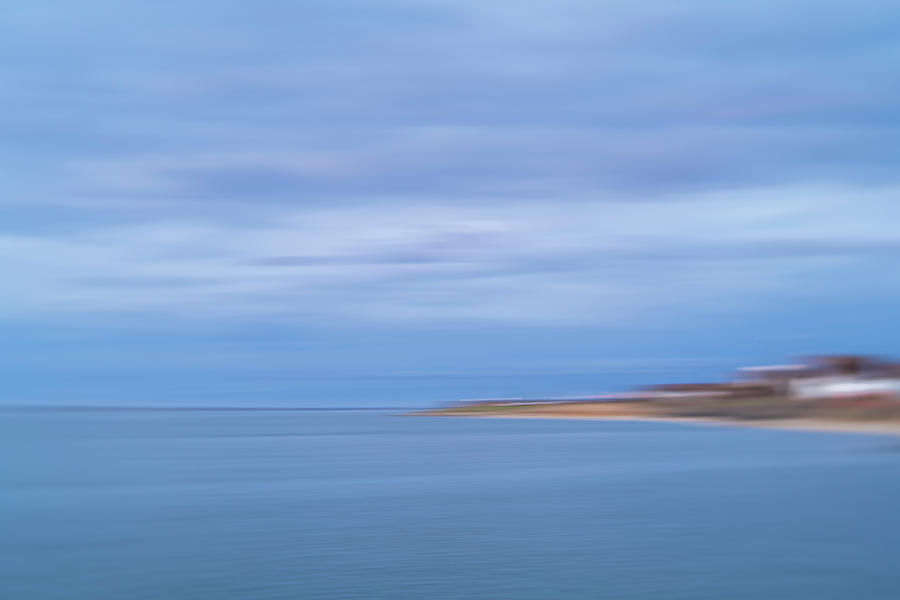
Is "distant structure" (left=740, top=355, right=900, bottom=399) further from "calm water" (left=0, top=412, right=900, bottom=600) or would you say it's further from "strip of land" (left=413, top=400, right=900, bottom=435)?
"calm water" (left=0, top=412, right=900, bottom=600)

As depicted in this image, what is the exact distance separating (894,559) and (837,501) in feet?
22.4

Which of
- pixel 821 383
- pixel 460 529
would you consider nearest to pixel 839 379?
pixel 821 383

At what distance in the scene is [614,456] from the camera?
36.5 metres

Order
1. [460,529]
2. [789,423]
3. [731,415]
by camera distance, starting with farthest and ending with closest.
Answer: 1. [731,415]
2. [789,423]
3. [460,529]

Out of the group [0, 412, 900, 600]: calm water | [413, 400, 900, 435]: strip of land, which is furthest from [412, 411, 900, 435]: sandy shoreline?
[0, 412, 900, 600]: calm water

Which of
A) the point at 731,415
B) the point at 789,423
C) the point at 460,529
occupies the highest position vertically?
the point at 731,415

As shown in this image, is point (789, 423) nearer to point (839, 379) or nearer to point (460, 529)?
point (839, 379)

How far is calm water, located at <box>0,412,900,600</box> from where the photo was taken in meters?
13.3

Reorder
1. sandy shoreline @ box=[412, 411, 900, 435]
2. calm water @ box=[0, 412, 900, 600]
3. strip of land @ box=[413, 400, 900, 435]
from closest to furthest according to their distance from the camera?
calm water @ box=[0, 412, 900, 600] < sandy shoreline @ box=[412, 411, 900, 435] < strip of land @ box=[413, 400, 900, 435]

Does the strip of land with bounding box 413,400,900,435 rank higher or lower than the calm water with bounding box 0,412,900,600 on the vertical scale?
higher

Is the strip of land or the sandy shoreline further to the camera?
the strip of land

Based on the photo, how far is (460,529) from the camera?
18031 millimetres

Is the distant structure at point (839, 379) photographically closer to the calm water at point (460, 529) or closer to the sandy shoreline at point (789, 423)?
the sandy shoreline at point (789, 423)

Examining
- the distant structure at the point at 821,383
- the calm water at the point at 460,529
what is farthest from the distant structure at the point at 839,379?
the calm water at the point at 460,529
